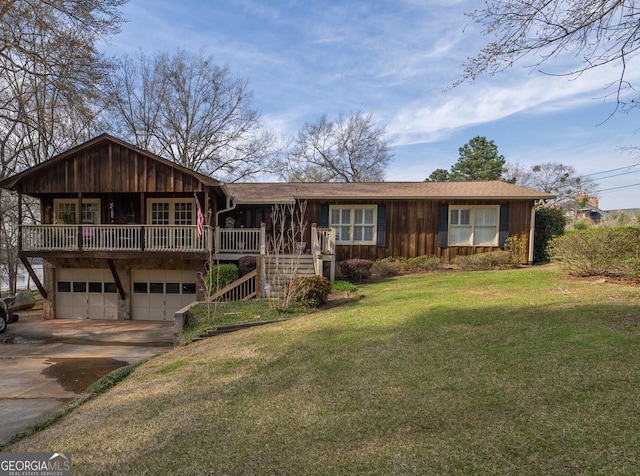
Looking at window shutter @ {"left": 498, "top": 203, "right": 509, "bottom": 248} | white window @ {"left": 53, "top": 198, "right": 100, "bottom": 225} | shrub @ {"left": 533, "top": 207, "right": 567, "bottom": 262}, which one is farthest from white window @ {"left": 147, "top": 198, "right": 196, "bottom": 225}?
shrub @ {"left": 533, "top": 207, "right": 567, "bottom": 262}

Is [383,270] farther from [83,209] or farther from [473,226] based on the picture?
[83,209]

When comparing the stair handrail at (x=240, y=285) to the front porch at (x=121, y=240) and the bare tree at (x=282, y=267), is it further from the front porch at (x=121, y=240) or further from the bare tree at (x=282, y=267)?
the front porch at (x=121, y=240)

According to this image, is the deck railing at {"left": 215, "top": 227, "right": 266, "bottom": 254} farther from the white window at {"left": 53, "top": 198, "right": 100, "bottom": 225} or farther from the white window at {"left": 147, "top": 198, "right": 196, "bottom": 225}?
the white window at {"left": 53, "top": 198, "right": 100, "bottom": 225}

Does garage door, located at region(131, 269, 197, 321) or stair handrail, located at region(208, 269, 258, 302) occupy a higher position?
stair handrail, located at region(208, 269, 258, 302)

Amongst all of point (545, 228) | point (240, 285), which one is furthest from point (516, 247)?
point (240, 285)

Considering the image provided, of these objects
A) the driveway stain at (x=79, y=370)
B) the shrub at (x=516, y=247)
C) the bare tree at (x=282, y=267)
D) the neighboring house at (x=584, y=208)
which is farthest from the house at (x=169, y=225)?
the neighboring house at (x=584, y=208)

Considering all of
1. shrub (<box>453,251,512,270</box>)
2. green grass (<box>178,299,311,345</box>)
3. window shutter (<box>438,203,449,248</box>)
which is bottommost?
green grass (<box>178,299,311,345</box>)

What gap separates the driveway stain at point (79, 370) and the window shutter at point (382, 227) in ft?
32.5

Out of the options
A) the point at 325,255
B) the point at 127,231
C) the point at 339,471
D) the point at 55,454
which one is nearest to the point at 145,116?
the point at 127,231

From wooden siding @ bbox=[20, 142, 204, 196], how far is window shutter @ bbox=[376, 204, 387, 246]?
742 centimetres

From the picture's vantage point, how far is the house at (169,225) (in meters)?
13.0

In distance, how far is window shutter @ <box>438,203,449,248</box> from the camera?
1437 cm

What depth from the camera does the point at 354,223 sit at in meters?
14.9

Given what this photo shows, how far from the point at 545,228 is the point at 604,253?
6.36 m
